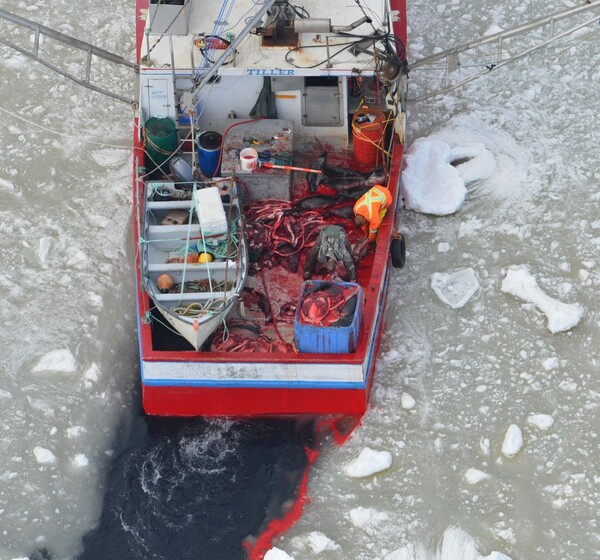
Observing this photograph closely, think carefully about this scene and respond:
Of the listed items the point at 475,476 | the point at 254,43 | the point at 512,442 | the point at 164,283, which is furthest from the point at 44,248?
the point at 512,442

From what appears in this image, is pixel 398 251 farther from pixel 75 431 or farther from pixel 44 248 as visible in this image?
pixel 44 248

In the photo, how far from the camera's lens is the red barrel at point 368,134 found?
11250mm

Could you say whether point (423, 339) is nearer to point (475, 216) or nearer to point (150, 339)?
point (475, 216)

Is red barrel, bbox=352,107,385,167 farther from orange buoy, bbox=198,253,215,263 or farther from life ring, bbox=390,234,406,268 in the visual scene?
orange buoy, bbox=198,253,215,263

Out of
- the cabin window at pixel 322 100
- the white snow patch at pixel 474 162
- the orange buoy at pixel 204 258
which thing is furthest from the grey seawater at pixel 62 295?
the white snow patch at pixel 474 162

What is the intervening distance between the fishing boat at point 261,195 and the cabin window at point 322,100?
15 millimetres

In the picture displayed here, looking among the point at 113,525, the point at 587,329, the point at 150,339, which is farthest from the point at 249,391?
the point at 587,329

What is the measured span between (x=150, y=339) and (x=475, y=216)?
400 cm

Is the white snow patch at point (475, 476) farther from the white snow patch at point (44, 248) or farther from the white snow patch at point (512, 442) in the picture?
the white snow patch at point (44, 248)

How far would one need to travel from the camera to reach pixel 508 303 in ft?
36.4

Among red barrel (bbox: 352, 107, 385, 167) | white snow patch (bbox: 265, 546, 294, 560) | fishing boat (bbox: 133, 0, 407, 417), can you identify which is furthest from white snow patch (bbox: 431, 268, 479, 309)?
white snow patch (bbox: 265, 546, 294, 560)

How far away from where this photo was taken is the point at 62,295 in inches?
444

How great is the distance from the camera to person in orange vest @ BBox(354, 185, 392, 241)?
1058 centimetres

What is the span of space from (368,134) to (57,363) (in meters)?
3.79
